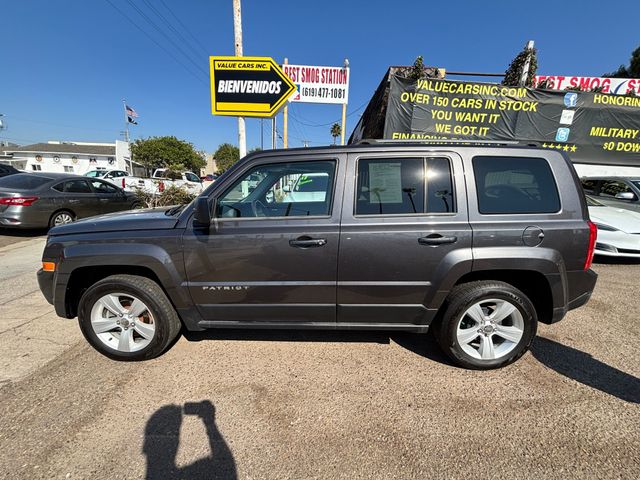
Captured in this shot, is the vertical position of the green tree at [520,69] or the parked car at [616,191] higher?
the green tree at [520,69]

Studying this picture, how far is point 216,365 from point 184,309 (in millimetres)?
570

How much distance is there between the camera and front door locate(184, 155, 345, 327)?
233cm

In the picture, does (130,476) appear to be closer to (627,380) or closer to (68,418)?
(68,418)

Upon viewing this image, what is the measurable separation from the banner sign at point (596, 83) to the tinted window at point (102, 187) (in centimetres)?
1447

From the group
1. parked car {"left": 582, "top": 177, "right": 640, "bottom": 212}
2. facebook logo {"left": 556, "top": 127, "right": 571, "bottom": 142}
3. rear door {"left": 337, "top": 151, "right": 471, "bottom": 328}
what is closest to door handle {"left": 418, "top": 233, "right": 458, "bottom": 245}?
rear door {"left": 337, "top": 151, "right": 471, "bottom": 328}

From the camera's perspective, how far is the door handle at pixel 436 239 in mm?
2287

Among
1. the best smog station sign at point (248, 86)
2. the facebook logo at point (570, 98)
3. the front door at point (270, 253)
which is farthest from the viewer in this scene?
the facebook logo at point (570, 98)

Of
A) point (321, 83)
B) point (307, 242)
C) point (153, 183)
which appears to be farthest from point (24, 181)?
point (321, 83)

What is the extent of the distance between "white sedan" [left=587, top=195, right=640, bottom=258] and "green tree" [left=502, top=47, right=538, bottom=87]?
6150mm

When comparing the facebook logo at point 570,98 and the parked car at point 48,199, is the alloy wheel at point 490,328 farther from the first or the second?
the facebook logo at point 570,98

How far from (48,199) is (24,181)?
795 mm

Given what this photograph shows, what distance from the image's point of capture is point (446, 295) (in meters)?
2.40

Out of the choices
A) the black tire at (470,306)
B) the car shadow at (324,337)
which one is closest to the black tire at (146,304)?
the car shadow at (324,337)

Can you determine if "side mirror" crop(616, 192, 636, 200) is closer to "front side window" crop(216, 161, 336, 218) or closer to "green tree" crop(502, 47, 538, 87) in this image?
"green tree" crop(502, 47, 538, 87)
